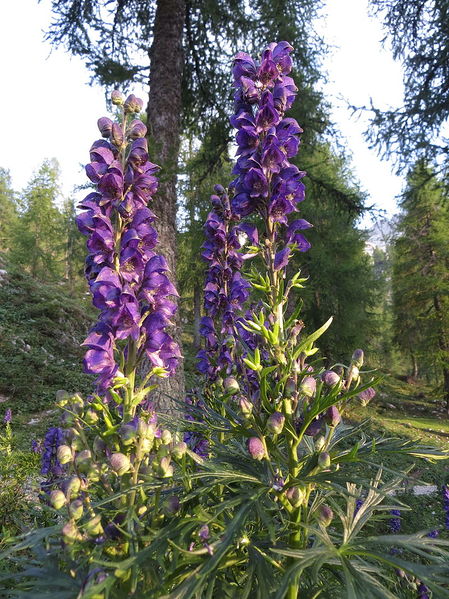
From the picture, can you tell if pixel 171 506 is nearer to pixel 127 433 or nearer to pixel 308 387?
pixel 127 433

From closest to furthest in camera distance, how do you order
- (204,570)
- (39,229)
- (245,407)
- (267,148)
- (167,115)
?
(204,570), (245,407), (267,148), (167,115), (39,229)

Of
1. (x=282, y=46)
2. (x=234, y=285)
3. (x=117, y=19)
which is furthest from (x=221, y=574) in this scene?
(x=117, y=19)

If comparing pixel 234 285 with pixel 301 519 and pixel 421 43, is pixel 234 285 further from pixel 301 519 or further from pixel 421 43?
pixel 421 43

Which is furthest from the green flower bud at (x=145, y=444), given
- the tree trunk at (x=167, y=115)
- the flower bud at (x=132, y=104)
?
the tree trunk at (x=167, y=115)

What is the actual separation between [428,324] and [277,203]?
22002 mm

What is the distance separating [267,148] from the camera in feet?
5.87

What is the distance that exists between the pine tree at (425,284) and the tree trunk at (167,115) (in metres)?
15.2

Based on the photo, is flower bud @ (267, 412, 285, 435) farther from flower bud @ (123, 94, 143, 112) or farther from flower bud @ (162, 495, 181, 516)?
flower bud @ (123, 94, 143, 112)

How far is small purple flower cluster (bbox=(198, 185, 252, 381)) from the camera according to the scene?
9.06 ft

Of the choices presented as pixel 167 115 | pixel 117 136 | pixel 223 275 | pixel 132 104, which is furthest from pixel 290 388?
pixel 167 115

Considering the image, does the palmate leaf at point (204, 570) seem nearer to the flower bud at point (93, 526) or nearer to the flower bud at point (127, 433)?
the flower bud at point (93, 526)

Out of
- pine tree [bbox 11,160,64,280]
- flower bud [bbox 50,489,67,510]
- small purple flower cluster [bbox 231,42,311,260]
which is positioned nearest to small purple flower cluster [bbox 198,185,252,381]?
small purple flower cluster [bbox 231,42,311,260]

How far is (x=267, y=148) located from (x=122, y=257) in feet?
2.71

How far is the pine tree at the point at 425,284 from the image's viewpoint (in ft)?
64.3
